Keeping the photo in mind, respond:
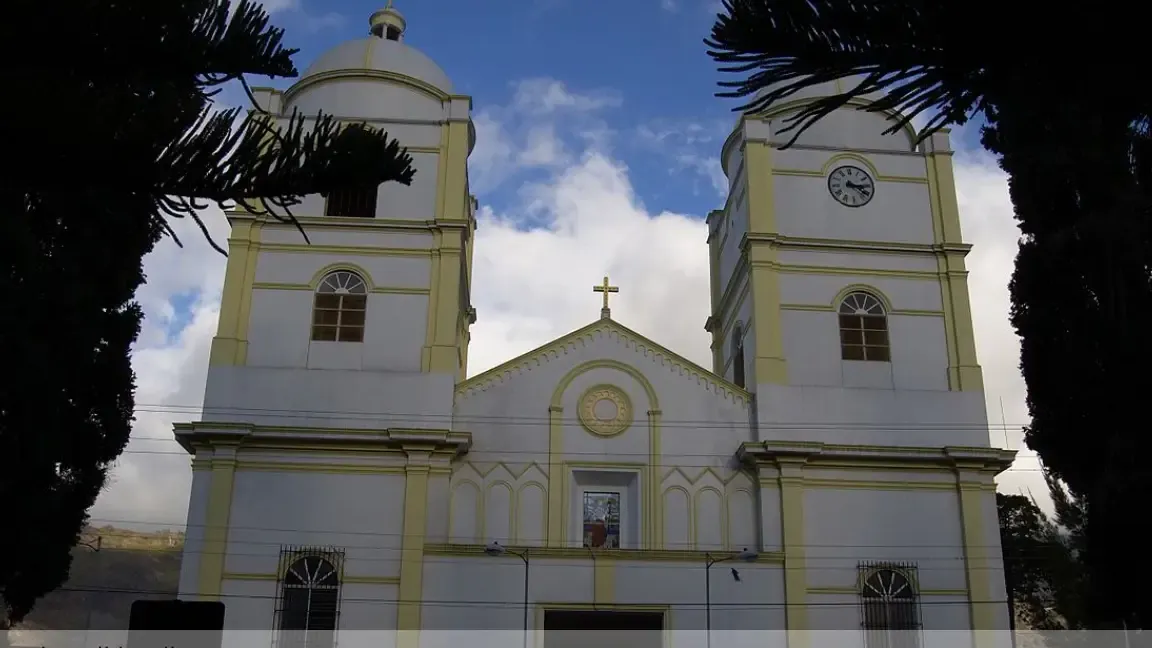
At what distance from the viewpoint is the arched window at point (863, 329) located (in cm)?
2078

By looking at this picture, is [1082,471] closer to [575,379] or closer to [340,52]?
[575,379]

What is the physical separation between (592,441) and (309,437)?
16.8 feet

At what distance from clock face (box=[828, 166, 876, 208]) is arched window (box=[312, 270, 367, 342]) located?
9.77 m

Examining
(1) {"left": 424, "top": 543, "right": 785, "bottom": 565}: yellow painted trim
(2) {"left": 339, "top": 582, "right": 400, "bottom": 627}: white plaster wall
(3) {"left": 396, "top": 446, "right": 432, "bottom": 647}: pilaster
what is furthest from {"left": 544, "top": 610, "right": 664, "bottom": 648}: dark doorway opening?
(2) {"left": 339, "top": 582, "right": 400, "bottom": 627}: white plaster wall

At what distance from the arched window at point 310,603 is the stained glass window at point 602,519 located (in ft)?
15.0

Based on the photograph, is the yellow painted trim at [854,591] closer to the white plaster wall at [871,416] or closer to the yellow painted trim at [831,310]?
the white plaster wall at [871,416]

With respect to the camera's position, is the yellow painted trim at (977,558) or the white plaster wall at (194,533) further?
the yellow painted trim at (977,558)

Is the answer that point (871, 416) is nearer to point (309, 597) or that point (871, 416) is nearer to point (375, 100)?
point (309, 597)

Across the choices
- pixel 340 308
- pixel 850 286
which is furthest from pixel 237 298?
pixel 850 286

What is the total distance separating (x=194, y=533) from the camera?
18.4 m

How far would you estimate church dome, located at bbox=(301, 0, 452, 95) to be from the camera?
22.6 m

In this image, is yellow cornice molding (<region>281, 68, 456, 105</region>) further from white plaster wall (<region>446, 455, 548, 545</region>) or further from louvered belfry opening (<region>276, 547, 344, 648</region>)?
louvered belfry opening (<region>276, 547, 344, 648</region>)

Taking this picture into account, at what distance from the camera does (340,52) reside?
75.6 feet

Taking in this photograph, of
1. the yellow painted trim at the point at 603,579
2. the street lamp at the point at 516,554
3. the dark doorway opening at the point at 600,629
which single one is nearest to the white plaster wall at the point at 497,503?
the street lamp at the point at 516,554
